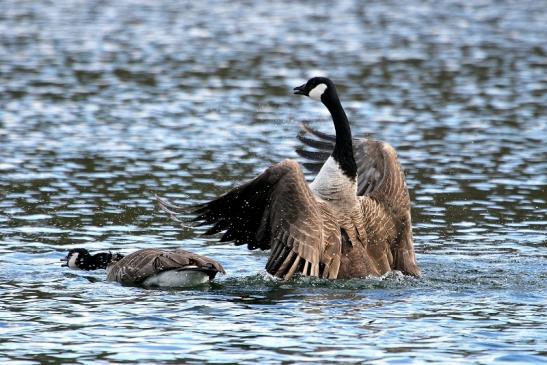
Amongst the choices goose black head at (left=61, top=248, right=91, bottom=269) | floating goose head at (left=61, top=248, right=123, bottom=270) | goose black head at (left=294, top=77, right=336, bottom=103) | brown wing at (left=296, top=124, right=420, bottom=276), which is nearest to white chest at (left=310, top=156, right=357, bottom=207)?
brown wing at (left=296, top=124, right=420, bottom=276)

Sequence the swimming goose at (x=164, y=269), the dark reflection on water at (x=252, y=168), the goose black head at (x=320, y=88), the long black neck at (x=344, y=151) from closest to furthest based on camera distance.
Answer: the dark reflection on water at (x=252, y=168) → the swimming goose at (x=164, y=269) → the long black neck at (x=344, y=151) → the goose black head at (x=320, y=88)

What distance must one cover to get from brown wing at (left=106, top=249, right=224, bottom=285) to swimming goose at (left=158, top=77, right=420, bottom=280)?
467mm

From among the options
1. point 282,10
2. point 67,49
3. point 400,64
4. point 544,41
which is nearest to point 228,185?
point 400,64

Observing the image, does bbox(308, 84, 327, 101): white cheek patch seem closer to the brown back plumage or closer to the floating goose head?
the brown back plumage

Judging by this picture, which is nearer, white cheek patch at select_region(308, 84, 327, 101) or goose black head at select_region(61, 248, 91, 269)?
white cheek patch at select_region(308, 84, 327, 101)

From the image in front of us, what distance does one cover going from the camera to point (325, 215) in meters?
12.4

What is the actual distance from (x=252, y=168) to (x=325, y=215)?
22.9 feet

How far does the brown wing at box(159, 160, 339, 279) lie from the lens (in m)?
12.0

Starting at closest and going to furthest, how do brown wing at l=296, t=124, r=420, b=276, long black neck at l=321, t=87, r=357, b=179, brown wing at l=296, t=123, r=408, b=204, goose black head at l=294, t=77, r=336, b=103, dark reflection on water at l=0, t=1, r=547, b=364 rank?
1. dark reflection on water at l=0, t=1, r=547, b=364
2. long black neck at l=321, t=87, r=357, b=179
3. goose black head at l=294, t=77, r=336, b=103
4. brown wing at l=296, t=124, r=420, b=276
5. brown wing at l=296, t=123, r=408, b=204

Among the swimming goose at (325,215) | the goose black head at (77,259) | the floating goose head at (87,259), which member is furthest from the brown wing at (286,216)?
the goose black head at (77,259)

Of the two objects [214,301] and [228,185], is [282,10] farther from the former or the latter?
[214,301]

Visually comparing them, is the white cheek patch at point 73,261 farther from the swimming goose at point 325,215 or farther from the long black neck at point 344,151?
the long black neck at point 344,151

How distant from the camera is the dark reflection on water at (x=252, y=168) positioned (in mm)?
10484

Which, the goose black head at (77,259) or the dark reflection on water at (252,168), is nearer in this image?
the dark reflection on water at (252,168)
